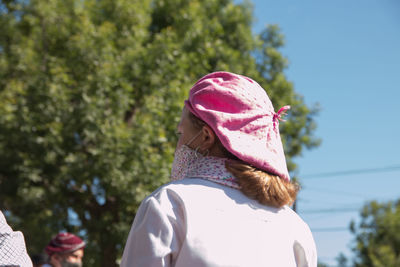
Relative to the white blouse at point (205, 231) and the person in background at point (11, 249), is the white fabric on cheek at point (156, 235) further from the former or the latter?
the person in background at point (11, 249)

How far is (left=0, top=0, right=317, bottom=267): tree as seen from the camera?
8.81 m

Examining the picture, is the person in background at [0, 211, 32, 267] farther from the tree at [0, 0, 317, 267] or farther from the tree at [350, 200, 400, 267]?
the tree at [350, 200, 400, 267]

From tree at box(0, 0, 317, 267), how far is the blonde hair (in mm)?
6913

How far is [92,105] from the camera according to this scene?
8.83 m

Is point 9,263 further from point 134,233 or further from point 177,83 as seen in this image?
point 177,83

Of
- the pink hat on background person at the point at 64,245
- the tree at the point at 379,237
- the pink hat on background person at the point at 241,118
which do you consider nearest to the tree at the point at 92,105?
the pink hat on background person at the point at 64,245

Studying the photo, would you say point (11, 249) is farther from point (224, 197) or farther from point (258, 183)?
point (258, 183)

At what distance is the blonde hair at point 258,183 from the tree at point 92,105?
22.7 feet

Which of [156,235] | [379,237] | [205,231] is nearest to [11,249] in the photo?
[156,235]

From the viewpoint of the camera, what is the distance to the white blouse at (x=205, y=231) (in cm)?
147

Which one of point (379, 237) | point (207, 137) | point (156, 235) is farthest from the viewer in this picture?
point (379, 237)

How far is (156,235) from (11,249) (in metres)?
0.53

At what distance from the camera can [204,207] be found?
155 cm

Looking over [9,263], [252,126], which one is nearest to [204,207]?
[252,126]
